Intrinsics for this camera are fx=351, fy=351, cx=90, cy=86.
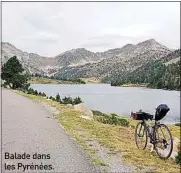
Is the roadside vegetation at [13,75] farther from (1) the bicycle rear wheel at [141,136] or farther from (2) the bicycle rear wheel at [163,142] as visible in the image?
(2) the bicycle rear wheel at [163,142]

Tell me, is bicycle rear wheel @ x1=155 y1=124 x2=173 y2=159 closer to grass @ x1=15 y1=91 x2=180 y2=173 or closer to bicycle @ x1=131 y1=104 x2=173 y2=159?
bicycle @ x1=131 y1=104 x2=173 y2=159

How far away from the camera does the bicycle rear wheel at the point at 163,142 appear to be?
38.7ft

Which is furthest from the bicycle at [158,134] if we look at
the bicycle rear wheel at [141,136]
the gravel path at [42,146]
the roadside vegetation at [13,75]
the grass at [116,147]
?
the roadside vegetation at [13,75]

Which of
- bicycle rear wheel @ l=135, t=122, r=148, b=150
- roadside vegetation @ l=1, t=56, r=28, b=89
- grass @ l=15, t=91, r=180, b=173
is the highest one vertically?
roadside vegetation @ l=1, t=56, r=28, b=89

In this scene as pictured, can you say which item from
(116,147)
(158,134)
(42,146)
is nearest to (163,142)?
(158,134)

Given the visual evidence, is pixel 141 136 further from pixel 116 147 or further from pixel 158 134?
pixel 158 134

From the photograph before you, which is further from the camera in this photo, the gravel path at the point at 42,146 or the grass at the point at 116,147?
the grass at the point at 116,147

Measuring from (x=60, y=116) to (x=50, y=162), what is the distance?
499 inches

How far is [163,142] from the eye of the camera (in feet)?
39.4

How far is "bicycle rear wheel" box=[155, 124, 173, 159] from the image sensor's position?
11809mm

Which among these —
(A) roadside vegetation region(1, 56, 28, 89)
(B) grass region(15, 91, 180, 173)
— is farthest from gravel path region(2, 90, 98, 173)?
(A) roadside vegetation region(1, 56, 28, 89)

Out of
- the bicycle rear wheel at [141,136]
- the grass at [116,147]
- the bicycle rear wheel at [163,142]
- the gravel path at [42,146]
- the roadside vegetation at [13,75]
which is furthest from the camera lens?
the roadside vegetation at [13,75]

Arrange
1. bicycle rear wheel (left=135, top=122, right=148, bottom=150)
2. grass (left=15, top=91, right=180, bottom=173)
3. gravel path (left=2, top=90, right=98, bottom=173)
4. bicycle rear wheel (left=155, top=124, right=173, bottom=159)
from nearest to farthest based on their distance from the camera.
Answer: gravel path (left=2, top=90, right=98, bottom=173), grass (left=15, top=91, right=180, bottom=173), bicycle rear wheel (left=155, top=124, right=173, bottom=159), bicycle rear wheel (left=135, top=122, right=148, bottom=150)

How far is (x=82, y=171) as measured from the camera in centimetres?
997
